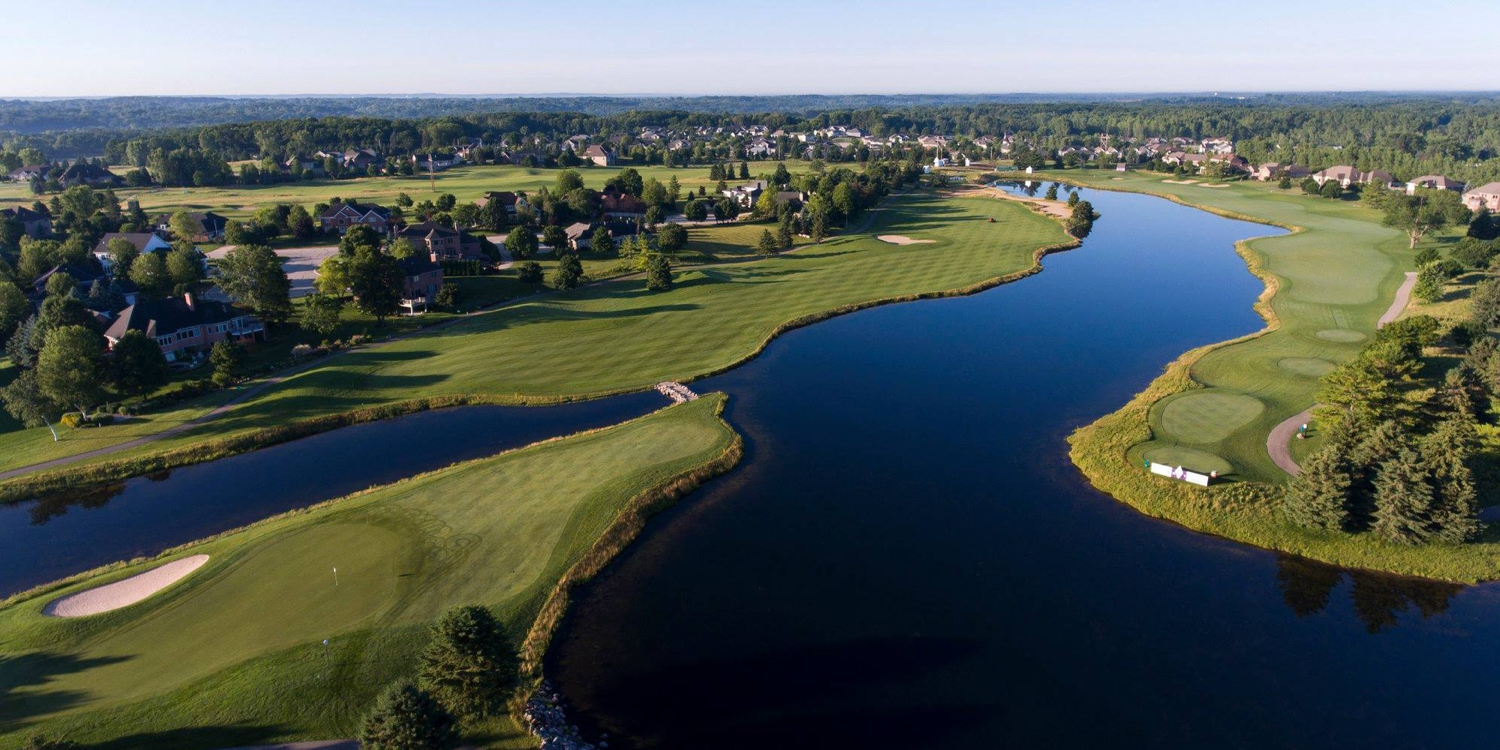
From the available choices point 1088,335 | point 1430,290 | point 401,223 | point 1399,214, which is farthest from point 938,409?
point 1399,214

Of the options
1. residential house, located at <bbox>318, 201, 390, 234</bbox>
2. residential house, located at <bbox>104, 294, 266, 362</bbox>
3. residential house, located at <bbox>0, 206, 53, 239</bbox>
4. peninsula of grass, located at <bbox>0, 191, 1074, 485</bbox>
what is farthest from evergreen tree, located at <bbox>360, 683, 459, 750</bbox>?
residential house, located at <bbox>0, 206, 53, 239</bbox>

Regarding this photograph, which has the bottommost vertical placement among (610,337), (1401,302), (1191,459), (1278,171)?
(1191,459)

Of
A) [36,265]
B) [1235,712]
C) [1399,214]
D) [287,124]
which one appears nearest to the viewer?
[1235,712]

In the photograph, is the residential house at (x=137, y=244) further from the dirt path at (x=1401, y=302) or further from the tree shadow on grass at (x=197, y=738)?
the dirt path at (x=1401, y=302)

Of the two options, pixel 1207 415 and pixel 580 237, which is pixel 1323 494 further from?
pixel 580 237

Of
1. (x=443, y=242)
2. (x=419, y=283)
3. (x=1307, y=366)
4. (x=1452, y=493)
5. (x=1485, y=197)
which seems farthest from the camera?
(x=1485, y=197)

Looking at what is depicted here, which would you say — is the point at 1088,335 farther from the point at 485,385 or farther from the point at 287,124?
the point at 287,124

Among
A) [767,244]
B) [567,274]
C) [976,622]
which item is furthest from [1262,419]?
[767,244]

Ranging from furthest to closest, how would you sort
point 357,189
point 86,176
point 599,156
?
point 599,156 < point 357,189 < point 86,176
